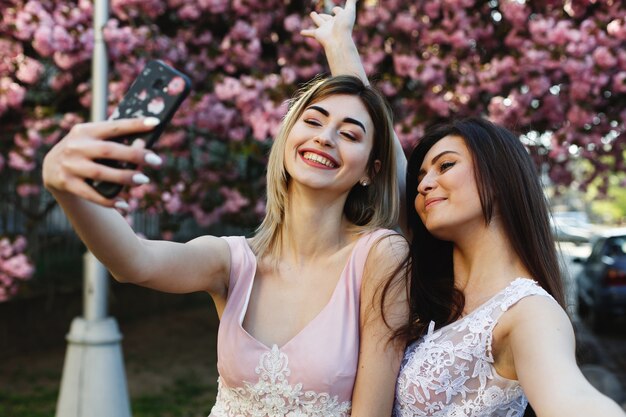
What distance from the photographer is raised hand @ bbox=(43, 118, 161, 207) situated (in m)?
1.33

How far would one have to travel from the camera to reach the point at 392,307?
7.47 ft

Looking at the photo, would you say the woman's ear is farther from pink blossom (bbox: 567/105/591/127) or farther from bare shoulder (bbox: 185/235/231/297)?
pink blossom (bbox: 567/105/591/127)

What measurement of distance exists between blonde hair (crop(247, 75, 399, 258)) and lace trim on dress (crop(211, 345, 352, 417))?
1.35 feet

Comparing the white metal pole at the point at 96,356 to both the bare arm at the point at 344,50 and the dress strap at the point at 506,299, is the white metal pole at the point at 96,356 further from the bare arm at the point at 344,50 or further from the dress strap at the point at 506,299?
the dress strap at the point at 506,299

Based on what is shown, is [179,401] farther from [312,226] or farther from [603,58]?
[312,226]

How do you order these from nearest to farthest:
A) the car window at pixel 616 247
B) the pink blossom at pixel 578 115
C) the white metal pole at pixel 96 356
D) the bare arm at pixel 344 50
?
the bare arm at pixel 344 50, the white metal pole at pixel 96 356, the pink blossom at pixel 578 115, the car window at pixel 616 247

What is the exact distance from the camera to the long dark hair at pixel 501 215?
2189 mm

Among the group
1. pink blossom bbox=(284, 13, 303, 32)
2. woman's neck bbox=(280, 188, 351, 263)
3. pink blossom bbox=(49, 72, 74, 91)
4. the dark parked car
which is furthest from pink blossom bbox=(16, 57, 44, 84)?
the dark parked car

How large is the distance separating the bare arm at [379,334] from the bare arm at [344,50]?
1.19 feet

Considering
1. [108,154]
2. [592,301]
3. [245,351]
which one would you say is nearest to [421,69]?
[245,351]

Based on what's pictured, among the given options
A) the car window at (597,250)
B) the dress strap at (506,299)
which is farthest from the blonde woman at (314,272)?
the car window at (597,250)

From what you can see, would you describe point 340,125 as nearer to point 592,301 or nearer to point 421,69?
point 421,69

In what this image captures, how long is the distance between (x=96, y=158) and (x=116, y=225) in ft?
1.21

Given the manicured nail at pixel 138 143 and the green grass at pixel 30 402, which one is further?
the green grass at pixel 30 402
